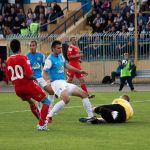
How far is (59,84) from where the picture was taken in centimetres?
1886

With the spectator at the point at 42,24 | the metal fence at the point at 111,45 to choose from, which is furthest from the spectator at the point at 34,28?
the metal fence at the point at 111,45

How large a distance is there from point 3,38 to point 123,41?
24.3ft

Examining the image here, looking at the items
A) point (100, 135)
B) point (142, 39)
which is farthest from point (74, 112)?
point (142, 39)

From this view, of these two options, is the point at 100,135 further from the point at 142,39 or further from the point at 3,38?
the point at 3,38

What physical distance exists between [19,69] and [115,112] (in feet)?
8.51

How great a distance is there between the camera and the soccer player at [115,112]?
18484 mm

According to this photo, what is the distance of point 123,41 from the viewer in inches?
1592

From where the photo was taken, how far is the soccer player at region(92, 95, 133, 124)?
18.5 meters

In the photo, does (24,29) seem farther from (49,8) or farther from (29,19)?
(49,8)

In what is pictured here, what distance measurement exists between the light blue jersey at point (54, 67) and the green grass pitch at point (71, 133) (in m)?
1.19

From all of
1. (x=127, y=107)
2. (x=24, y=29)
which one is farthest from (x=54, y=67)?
(x=24, y=29)

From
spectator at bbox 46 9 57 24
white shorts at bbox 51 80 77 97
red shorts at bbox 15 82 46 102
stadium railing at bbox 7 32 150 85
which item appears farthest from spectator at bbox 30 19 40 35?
red shorts at bbox 15 82 46 102

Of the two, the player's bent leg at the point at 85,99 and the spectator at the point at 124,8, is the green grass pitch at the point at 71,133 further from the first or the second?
the spectator at the point at 124,8

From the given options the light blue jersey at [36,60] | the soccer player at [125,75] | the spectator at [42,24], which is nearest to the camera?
the light blue jersey at [36,60]
